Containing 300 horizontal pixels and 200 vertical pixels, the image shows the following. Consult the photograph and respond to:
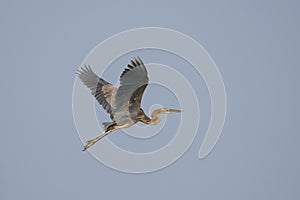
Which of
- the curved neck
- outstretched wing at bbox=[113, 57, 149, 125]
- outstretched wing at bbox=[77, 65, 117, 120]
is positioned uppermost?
outstretched wing at bbox=[77, 65, 117, 120]

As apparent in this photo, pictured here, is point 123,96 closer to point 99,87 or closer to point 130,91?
point 130,91

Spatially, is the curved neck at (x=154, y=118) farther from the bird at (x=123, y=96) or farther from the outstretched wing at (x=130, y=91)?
the outstretched wing at (x=130, y=91)

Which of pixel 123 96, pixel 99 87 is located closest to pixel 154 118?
pixel 123 96

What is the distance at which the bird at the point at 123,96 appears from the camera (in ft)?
16.5

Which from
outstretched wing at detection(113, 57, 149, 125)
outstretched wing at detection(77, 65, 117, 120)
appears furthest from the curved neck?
outstretched wing at detection(77, 65, 117, 120)

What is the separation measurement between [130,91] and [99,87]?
1.95ft

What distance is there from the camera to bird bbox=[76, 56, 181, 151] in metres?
5.04

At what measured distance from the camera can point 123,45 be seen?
6.30m

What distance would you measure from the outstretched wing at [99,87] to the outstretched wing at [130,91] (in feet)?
0.39

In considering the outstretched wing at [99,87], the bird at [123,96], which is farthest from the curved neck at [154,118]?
the outstretched wing at [99,87]

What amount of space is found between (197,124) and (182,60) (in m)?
0.66

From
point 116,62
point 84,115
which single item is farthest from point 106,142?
point 116,62

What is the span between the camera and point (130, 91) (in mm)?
5238

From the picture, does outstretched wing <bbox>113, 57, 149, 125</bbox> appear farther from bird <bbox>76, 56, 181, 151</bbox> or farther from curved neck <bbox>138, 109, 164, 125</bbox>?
curved neck <bbox>138, 109, 164, 125</bbox>
